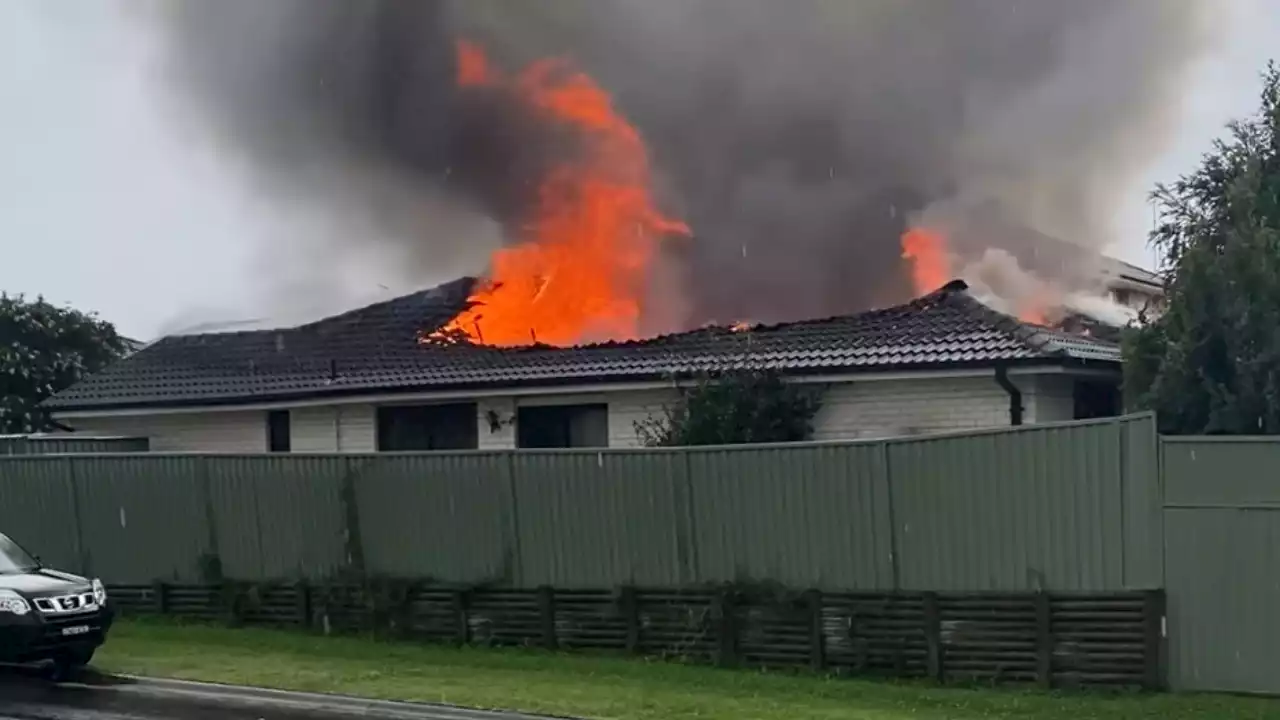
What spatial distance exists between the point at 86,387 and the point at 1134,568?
17199 mm

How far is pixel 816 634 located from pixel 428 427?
8.78 m

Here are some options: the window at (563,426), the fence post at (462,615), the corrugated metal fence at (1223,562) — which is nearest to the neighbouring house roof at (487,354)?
the window at (563,426)

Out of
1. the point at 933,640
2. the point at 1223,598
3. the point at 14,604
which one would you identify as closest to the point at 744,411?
the point at 933,640

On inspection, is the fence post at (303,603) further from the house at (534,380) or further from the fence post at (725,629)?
the fence post at (725,629)

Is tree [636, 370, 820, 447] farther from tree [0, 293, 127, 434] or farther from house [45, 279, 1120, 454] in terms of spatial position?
tree [0, 293, 127, 434]

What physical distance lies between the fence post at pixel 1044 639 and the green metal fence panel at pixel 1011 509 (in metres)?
0.15

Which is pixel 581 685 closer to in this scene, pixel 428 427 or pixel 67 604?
pixel 67 604

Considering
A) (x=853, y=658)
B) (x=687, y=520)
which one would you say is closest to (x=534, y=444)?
(x=687, y=520)

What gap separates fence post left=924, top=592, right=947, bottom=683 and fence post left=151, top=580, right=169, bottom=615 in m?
8.72

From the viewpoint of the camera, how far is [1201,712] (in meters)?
11.1

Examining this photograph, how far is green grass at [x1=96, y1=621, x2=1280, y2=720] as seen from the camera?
11188 mm

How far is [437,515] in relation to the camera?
49.3 ft

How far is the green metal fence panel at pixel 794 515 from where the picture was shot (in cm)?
1303

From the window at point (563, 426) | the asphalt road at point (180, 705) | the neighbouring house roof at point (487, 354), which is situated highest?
the neighbouring house roof at point (487, 354)
